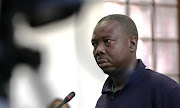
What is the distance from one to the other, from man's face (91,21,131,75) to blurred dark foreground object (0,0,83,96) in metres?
1.33

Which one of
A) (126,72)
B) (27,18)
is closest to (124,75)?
(126,72)

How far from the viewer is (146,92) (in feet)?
3.35

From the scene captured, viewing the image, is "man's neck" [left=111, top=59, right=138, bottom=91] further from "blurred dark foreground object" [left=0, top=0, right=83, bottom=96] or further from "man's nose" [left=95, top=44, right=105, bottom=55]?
"blurred dark foreground object" [left=0, top=0, right=83, bottom=96]

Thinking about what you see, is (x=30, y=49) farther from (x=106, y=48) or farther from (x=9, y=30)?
(x=106, y=48)

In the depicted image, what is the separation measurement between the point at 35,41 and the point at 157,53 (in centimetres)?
114

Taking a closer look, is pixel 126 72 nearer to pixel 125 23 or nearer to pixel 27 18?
pixel 125 23

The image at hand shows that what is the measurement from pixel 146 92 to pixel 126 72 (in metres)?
0.11

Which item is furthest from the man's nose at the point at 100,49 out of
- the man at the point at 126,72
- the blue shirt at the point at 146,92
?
the blue shirt at the point at 146,92

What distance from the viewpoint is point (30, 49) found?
2354 millimetres

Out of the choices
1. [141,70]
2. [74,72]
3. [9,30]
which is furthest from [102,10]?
[141,70]

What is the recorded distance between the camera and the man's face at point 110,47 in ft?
3.48

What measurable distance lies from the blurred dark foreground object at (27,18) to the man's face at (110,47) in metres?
1.33

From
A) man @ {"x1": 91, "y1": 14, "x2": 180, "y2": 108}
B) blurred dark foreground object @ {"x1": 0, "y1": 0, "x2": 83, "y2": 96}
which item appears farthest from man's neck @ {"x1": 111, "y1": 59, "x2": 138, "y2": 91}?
blurred dark foreground object @ {"x1": 0, "y1": 0, "x2": 83, "y2": 96}

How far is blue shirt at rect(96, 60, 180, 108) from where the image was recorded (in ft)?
3.21
